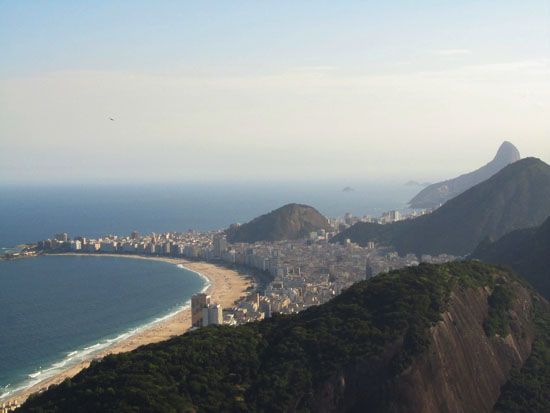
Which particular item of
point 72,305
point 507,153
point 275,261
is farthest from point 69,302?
point 507,153

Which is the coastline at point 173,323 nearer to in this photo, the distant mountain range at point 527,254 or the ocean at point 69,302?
the ocean at point 69,302

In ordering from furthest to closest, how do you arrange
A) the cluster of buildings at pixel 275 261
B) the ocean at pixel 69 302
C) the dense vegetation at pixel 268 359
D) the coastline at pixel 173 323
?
1. the cluster of buildings at pixel 275 261
2. the ocean at pixel 69 302
3. the coastline at pixel 173 323
4. the dense vegetation at pixel 268 359

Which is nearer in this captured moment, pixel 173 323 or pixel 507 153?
pixel 173 323

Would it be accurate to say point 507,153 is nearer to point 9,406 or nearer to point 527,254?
point 527,254

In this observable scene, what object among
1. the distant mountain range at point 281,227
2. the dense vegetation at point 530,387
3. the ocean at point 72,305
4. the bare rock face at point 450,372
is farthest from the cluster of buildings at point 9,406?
the distant mountain range at point 281,227

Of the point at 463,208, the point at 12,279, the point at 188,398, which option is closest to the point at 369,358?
the point at 188,398

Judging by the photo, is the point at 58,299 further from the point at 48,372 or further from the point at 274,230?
the point at 274,230
